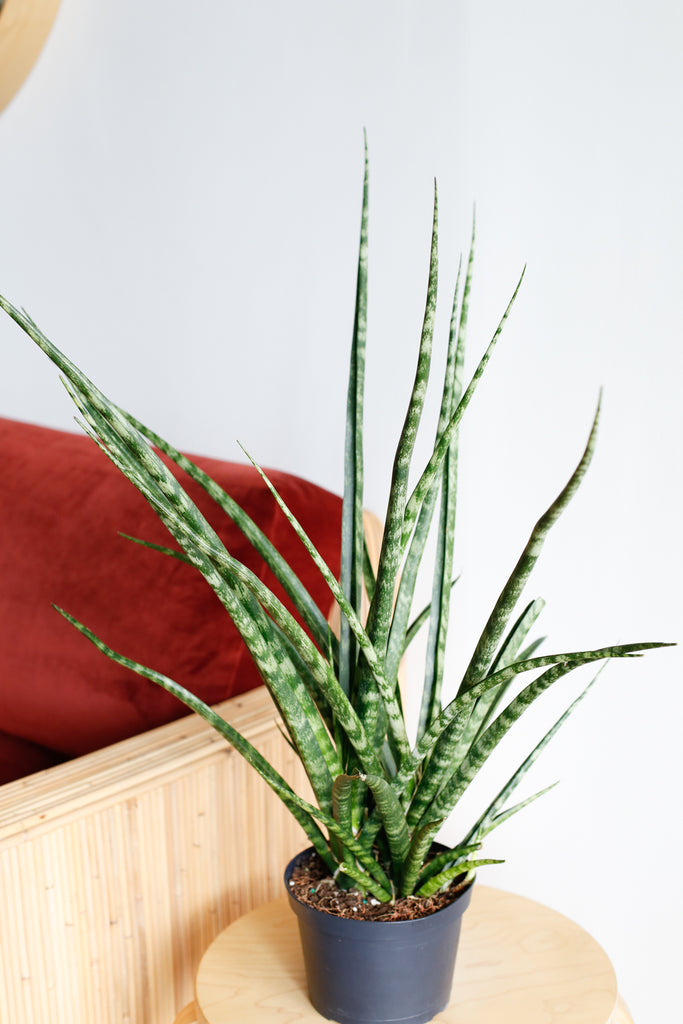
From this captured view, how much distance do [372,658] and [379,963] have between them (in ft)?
0.79

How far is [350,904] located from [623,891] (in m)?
0.41

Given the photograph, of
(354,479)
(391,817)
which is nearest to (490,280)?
(354,479)

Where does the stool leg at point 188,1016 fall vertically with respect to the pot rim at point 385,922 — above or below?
below

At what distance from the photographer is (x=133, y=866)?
32.2 inches

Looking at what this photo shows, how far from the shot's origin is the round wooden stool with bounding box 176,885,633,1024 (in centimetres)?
71

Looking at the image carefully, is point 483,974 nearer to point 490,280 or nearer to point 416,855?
point 416,855

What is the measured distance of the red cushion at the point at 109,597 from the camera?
0.96 metres

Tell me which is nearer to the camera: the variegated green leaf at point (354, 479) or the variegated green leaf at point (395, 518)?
the variegated green leaf at point (395, 518)

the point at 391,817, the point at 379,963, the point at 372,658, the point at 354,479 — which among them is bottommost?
the point at 379,963

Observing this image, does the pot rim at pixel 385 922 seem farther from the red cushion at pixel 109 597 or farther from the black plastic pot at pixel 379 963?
the red cushion at pixel 109 597

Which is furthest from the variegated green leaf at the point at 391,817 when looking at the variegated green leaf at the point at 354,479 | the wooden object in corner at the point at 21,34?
the wooden object in corner at the point at 21,34

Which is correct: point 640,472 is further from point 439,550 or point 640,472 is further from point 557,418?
point 439,550

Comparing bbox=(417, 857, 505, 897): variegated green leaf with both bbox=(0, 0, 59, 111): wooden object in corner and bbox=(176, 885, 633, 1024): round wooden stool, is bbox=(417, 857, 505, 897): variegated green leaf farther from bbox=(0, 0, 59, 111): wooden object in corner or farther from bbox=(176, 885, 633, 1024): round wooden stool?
bbox=(0, 0, 59, 111): wooden object in corner

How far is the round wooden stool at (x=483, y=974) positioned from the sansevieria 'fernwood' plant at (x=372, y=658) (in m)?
0.10
